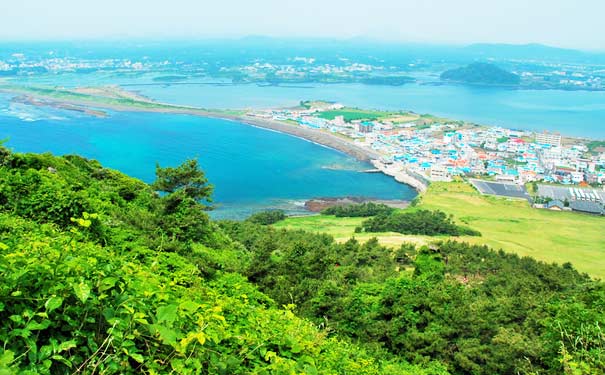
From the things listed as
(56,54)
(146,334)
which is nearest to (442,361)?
(146,334)

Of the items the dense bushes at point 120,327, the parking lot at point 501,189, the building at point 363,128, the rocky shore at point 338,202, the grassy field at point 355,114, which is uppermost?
the dense bushes at point 120,327

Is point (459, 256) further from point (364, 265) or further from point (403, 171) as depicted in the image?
point (403, 171)

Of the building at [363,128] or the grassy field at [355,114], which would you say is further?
the grassy field at [355,114]

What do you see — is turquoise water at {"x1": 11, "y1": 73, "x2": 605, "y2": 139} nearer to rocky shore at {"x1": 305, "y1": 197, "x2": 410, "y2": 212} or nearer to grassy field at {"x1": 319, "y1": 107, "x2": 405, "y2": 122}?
grassy field at {"x1": 319, "y1": 107, "x2": 405, "y2": 122}

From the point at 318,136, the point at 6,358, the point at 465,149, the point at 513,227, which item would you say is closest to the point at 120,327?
the point at 6,358

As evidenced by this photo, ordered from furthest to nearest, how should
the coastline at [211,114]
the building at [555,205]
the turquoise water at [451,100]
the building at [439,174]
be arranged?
the turquoise water at [451,100], the coastline at [211,114], the building at [439,174], the building at [555,205]

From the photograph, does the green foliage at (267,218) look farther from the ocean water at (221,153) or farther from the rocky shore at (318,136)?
the rocky shore at (318,136)

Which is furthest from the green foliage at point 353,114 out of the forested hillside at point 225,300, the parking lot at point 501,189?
the forested hillside at point 225,300
